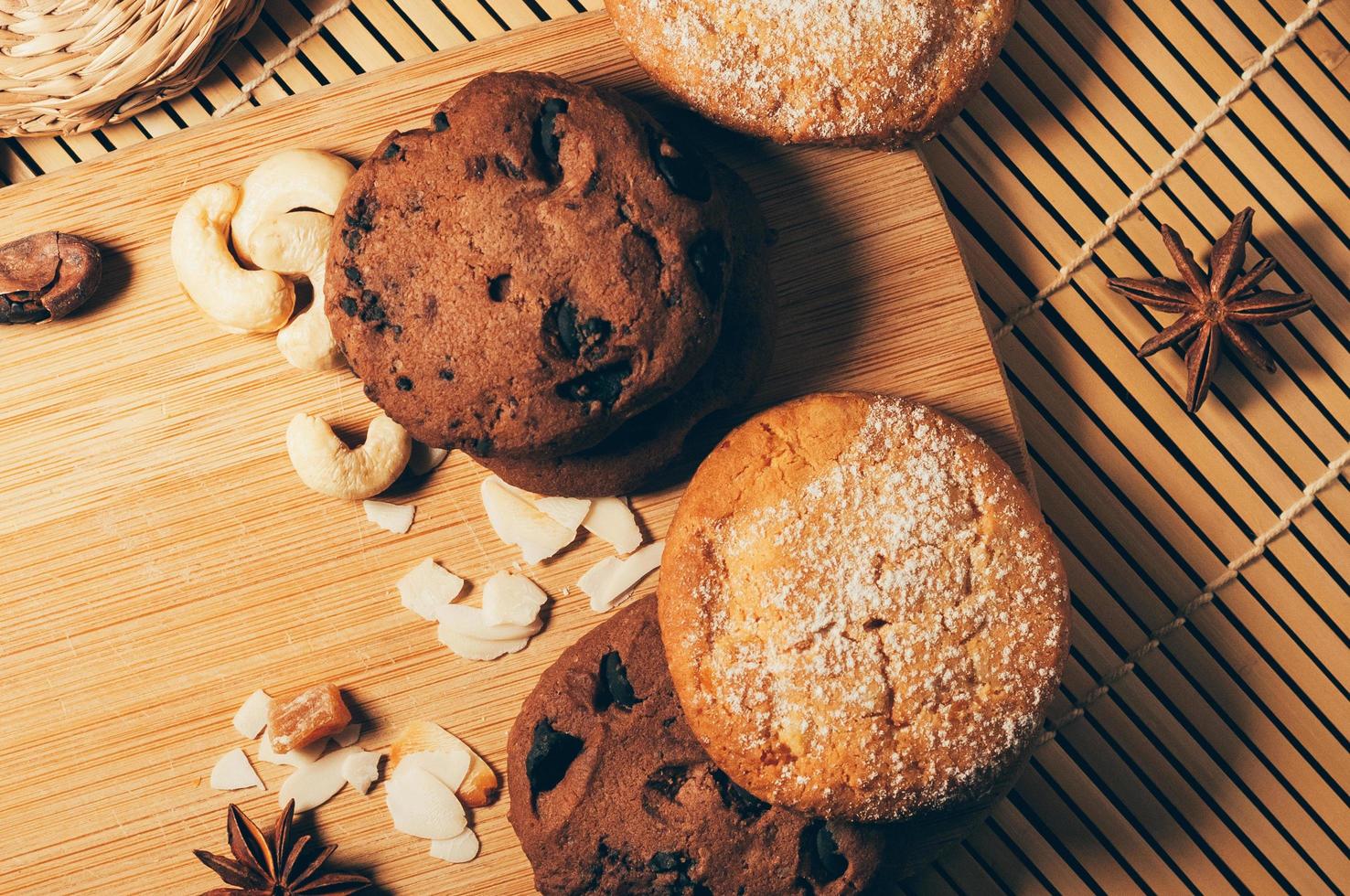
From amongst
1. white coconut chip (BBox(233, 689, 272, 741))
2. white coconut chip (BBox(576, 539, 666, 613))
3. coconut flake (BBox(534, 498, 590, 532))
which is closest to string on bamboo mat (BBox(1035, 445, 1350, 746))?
white coconut chip (BBox(576, 539, 666, 613))

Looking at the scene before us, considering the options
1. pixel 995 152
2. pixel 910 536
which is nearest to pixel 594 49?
pixel 995 152

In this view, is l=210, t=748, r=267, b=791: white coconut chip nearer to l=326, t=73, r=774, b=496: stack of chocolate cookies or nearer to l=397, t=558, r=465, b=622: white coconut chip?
l=397, t=558, r=465, b=622: white coconut chip

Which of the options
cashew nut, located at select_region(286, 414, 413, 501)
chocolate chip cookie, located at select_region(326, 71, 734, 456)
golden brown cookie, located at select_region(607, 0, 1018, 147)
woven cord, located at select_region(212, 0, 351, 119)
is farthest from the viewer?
woven cord, located at select_region(212, 0, 351, 119)

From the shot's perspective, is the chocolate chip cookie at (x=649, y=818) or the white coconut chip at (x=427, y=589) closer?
the chocolate chip cookie at (x=649, y=818)

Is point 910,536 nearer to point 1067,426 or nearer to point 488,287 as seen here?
point 1067,426

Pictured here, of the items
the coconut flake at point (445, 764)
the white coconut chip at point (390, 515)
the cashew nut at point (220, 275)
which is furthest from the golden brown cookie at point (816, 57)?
the coconut flake at point (445, 764)

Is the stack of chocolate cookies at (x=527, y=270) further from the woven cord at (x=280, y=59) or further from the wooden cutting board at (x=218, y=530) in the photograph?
the woven cord at (x=280, y=59)

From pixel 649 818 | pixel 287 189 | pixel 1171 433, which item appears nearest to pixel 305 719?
pixel 649 818
